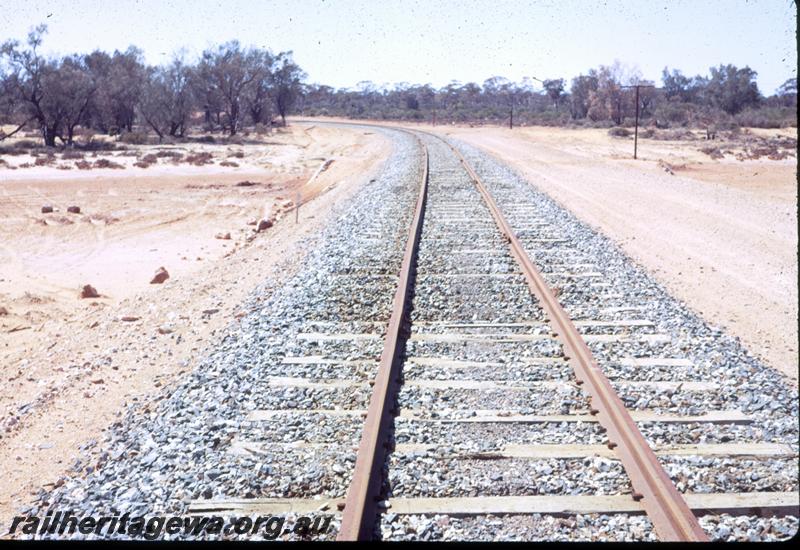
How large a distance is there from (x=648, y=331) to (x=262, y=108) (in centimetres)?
6965

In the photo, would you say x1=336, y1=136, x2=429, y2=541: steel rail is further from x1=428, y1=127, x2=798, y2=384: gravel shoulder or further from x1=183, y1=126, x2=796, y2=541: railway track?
x1=428, y1=127, x2=798, y2=384: gravel shoulder

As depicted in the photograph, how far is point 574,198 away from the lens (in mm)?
19859

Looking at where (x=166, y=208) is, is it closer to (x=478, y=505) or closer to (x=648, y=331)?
(x=648, y=331)

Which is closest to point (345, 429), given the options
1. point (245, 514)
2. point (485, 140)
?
point (245, 514)

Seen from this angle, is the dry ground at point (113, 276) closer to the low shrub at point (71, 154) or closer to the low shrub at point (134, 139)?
the low shrub at point (71, 154)

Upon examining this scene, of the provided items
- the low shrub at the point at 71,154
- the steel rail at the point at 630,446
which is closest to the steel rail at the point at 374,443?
the steel rail at the point at 630,446

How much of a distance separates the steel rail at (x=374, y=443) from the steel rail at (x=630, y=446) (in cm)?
143

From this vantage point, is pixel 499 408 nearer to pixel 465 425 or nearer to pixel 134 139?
pixel 465 425

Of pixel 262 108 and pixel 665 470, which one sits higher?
pixel 262 108

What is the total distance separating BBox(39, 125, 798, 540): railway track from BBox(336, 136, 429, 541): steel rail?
2cm

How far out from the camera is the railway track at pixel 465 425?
14.3ft

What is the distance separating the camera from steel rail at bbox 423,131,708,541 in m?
4.05

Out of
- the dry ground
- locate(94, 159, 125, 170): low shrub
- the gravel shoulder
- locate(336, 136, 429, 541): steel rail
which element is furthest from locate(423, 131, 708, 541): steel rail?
locate(94, 159, 125, 170): low shrub

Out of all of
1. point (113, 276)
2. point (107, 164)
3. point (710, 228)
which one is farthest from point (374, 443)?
point (107, 164)
